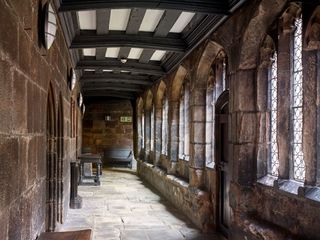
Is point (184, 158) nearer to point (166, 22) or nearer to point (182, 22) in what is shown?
point (182, 22)

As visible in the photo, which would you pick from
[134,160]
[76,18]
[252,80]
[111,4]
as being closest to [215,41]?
[252,80]

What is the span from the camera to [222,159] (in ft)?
16.4

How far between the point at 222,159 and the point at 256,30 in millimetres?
1900

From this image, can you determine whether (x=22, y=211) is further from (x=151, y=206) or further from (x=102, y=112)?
(x=102, y=112)

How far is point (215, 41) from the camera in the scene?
4.67m

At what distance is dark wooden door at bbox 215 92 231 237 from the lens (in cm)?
484

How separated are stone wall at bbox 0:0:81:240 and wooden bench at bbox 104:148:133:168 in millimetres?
11901

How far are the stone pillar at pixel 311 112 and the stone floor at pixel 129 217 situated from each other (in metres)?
2.45

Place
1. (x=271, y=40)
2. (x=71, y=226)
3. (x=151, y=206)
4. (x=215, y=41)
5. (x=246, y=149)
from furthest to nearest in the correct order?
1. (x=151, y=206)
2. (x=71, y=226)
3. (x=215, y=41)
4. (x=246, y=149)
5. (x=271, y=40)

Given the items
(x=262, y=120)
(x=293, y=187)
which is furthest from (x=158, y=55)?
(x=293, y=187)

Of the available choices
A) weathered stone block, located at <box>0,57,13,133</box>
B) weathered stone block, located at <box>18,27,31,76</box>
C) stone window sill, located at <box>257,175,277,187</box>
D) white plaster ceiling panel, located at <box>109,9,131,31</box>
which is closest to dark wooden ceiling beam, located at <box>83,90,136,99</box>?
white plaster ceiling panel, located at <box>109,9,131,31</box>

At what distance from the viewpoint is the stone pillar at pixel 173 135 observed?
7566 mm

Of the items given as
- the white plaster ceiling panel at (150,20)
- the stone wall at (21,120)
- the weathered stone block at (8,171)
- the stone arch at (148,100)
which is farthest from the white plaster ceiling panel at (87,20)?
the stone arch at (148,100)

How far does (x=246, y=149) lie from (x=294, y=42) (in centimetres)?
117
